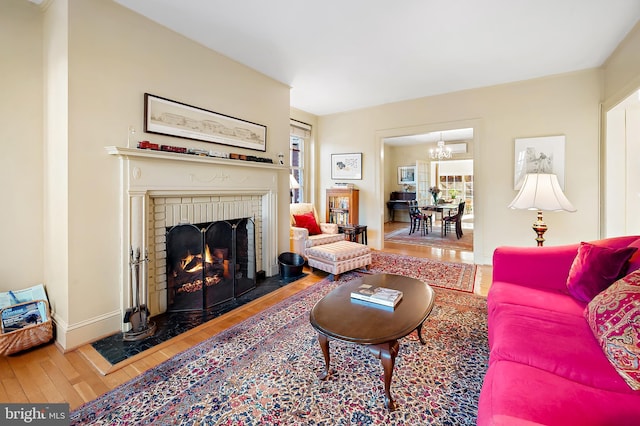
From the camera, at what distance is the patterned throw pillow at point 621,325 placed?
115 centimetres

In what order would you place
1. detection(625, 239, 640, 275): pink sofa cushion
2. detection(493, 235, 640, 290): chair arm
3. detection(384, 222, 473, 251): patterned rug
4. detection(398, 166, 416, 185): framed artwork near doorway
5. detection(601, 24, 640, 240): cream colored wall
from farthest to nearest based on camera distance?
1. detection(398, 166, 416, 185): framed artwork near doorway
2. detection(384, 222, 473, 251): patterned rug
3. detection(601, 24, 640, 240): cream colored wall
4. detection(493, 235, 640, 290): chair arm
5. detection(625, 239, 640, 275): pink sofa cushion

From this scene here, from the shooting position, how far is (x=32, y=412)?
5.24ft

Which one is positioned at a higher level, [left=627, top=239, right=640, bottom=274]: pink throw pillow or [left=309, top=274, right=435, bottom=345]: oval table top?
[left=627, top=239, right=640, bottom=274]: pink throw pillow

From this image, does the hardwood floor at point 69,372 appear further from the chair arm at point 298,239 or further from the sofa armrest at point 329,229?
the sofa armrest at point 329,229

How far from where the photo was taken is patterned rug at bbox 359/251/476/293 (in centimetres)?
365

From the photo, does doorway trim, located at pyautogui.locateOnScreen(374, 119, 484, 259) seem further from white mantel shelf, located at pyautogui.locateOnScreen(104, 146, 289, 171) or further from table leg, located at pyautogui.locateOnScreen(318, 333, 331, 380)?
table leg, located at pyautogui.locateOnScreen(318, 333, 331, 380)

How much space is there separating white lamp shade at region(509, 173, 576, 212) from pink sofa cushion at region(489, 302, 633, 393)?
133cm

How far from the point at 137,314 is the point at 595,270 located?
3.36 meters

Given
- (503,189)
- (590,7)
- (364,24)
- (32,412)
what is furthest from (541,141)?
(32,412)

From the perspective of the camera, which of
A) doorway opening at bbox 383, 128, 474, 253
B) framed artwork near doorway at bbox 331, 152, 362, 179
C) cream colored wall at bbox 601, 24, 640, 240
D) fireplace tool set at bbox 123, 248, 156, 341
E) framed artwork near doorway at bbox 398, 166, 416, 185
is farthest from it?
framed artwork near doorway at bbox 398, 166, 416, 185

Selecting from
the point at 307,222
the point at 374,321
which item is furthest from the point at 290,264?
the point at 374,321

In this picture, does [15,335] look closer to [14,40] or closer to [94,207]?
[94,207]

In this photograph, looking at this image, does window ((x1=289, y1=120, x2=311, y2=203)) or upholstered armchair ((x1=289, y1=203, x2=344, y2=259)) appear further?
window ((x1=289, y1=120, x2=311, y2=203))

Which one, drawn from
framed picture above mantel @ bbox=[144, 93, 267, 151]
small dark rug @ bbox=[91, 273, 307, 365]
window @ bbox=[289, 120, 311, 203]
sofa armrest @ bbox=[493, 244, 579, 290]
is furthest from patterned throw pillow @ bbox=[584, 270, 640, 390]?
window @ bbox=[289, 120, 311, 203]
